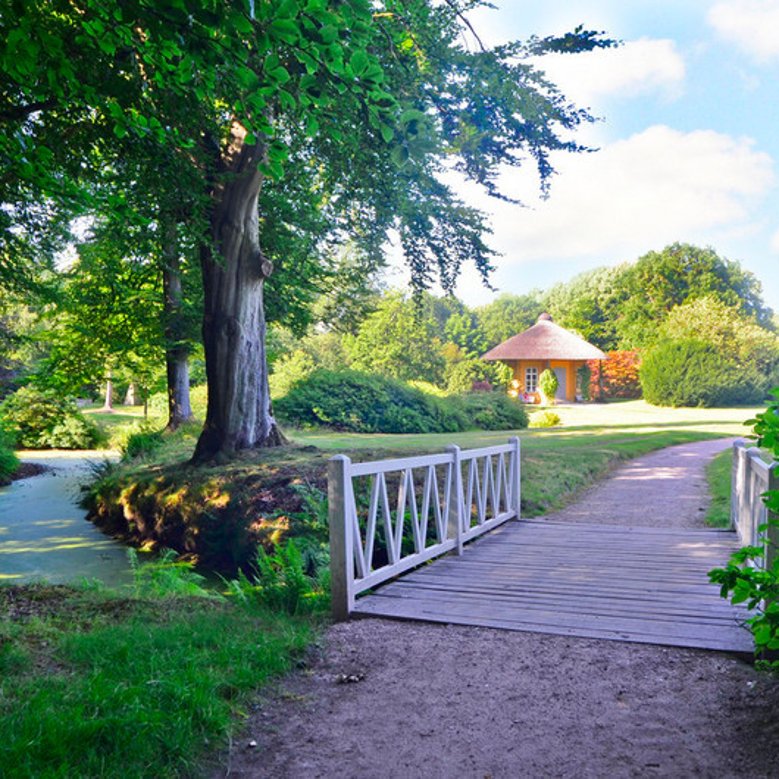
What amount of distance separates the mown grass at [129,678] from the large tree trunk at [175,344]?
1058 centimetres

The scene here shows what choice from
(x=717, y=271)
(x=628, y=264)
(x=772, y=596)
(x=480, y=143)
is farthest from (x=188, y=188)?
(x=628, y=264)

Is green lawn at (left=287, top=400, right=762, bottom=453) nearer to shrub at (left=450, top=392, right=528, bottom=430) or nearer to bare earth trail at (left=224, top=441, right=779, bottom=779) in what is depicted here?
shrub at (left=450, top=392, right=528, bottom=430)

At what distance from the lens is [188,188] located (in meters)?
8.95

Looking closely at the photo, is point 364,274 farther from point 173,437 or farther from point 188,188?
point 188,188

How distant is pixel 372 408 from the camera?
23359 mm

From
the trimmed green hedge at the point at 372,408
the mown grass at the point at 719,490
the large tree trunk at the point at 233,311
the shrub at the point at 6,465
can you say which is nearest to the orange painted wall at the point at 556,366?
the trimmed green hedge at the point at 372,408

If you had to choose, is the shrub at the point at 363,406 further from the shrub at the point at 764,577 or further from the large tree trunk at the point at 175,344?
the shrub at the point at 764,577

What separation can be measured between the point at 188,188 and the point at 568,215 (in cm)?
10849

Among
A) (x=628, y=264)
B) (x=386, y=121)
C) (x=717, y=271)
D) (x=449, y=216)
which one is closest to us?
(x=386, y=121)

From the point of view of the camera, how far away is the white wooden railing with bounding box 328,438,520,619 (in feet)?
15.3

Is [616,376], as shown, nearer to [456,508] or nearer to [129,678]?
[456,508]

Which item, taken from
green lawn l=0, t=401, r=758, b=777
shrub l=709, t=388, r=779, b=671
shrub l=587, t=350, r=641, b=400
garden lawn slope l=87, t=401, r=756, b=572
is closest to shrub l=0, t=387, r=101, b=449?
garden lawn slope l=87, t=401, r=756, b=572

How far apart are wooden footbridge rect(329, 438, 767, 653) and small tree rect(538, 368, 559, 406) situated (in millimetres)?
29975

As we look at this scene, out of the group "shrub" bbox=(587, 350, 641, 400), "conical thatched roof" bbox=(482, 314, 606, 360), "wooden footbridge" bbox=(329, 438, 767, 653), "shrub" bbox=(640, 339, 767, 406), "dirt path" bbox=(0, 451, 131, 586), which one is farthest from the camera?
"shrub" bbox=(587, 350, 641, 400)
